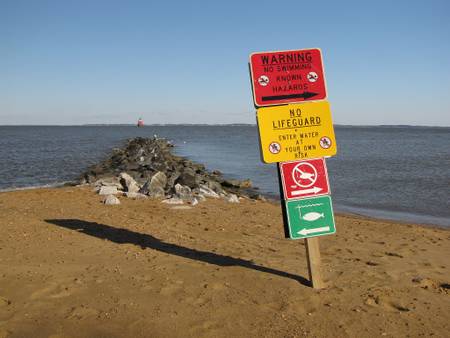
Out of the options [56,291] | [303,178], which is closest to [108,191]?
[56,291]

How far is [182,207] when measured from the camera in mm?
11344

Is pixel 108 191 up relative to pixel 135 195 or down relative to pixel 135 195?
up

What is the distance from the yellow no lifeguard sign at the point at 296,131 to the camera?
5223 millimetres

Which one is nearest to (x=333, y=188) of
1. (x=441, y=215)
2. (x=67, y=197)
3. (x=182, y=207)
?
(x=441, y=215)

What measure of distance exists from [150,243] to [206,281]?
2.32 metres

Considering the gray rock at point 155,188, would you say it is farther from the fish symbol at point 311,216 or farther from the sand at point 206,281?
the fish symbol at point 311,216

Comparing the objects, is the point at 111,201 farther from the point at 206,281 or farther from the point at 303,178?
the point at 303,178

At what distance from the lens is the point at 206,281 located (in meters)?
5.59

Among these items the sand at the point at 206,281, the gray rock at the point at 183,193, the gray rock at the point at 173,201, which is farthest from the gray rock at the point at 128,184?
Result: the sand at the point at 206,281

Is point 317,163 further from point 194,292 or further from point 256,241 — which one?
point 256,241

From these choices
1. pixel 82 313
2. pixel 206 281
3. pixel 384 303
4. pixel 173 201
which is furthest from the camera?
pixel 173 201

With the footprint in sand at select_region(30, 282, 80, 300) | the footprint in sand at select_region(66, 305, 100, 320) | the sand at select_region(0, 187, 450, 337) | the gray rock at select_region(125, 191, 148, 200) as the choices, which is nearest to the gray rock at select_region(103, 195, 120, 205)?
the gray rock at select_region(125, 191, 148, 200)

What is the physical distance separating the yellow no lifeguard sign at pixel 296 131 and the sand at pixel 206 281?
5.76 feet

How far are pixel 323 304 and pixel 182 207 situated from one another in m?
6.89
